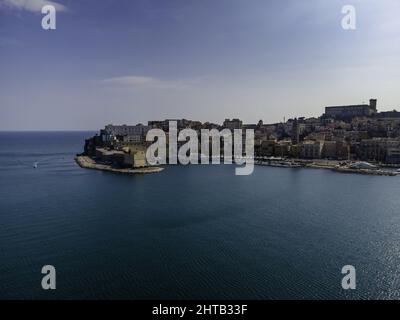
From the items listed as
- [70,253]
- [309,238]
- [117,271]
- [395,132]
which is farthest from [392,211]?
[395,132]

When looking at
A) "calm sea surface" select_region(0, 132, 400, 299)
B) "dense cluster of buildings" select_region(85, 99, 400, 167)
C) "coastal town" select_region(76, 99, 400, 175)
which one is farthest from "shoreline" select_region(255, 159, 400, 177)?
"calm sea surface" select_region(0, 132, 400, 299)

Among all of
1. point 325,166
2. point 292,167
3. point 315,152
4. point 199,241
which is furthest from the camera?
point 315,152

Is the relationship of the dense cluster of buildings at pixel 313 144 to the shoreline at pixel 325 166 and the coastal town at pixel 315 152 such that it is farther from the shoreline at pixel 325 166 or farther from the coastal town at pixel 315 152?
the shoreline at pixel 325 166

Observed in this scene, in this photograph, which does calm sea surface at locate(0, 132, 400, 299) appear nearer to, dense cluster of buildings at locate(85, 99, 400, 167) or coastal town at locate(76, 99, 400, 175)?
coastal town at locate(76, 99, 400, 175)

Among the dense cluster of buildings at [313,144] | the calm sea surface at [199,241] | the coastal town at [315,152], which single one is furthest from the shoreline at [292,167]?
the calm sea surface at [199,241]

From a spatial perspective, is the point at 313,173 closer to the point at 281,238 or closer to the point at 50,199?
the point at 281,238

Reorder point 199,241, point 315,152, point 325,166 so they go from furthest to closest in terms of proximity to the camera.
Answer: point 315,152 → point 325,166 → point 199,241

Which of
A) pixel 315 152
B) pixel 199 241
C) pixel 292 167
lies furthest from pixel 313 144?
pixel 199 241

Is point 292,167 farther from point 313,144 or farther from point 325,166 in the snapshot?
point 313,144
